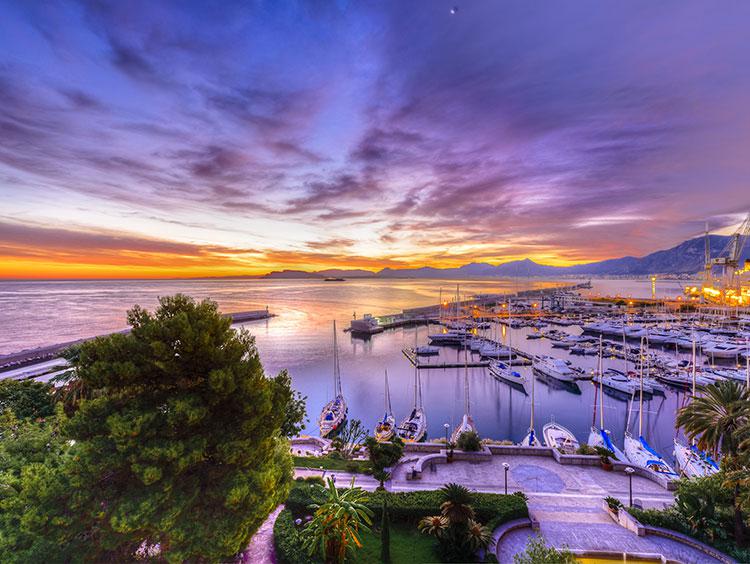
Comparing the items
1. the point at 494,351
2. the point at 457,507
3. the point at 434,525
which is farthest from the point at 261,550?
the point at 494,351

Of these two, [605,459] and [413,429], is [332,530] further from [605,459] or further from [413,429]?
[413,429]

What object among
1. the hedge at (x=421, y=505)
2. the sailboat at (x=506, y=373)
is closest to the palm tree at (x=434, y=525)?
the hedge at (x=421, y=505)

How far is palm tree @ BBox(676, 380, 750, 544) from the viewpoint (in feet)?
47.4

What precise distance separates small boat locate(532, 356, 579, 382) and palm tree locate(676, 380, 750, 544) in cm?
3235

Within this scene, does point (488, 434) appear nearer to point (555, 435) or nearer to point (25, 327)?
point (555, 435)

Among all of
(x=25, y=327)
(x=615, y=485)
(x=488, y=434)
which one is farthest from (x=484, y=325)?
(x=25, y=327)

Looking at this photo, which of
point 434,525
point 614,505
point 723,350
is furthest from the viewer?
point 723,350

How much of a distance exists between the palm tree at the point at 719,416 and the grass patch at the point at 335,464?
664 inches

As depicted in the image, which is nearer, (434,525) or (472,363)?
(434,525)

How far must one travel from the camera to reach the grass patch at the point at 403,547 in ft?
41.5

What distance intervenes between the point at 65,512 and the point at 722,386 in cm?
2646

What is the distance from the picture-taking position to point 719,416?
15.6 m

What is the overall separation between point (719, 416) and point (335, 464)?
788 inches

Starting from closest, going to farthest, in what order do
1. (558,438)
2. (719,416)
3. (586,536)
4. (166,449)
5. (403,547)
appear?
(166,449) → (403,547) → (586,536) → (719,416) → (558,438)
